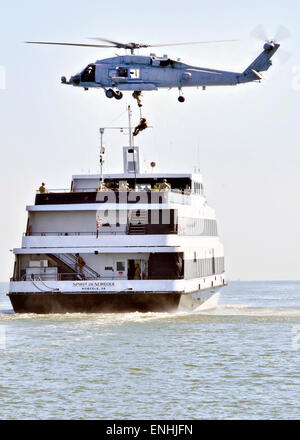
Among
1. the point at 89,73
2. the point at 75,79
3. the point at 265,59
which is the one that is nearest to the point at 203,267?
the point at 89,73

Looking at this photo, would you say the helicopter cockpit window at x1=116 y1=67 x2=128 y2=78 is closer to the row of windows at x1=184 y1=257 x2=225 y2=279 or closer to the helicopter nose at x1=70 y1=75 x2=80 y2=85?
the helicopter nose at x1=70 y1=75 x2=80 y2=85

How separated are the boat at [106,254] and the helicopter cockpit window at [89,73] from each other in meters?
7.23

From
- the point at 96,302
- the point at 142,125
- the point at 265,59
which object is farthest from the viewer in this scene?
the point at 265,59

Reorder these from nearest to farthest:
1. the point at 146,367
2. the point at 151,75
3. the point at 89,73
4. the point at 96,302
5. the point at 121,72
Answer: the point at 146,367, the point at 96,302, the point at 121,72, the point at 151,75, the point at 89,73

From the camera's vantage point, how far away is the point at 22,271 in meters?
41.3

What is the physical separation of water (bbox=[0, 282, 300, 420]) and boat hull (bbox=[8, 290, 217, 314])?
0.39 meters

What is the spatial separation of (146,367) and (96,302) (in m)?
12.3

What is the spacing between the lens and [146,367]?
87.7 feet

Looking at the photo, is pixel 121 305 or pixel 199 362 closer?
pixel 199 362

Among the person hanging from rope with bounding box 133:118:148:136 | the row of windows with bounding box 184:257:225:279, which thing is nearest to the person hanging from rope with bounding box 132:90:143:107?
the person hanging from rope with bounding box 133:118:148:136

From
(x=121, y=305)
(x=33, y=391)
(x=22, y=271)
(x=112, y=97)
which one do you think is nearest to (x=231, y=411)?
(x=33, y=391)

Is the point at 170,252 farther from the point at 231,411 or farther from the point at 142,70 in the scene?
the point at 231,411

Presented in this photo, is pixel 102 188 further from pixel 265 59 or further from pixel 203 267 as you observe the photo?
pixel 265 59

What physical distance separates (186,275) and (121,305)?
12.0 ft
